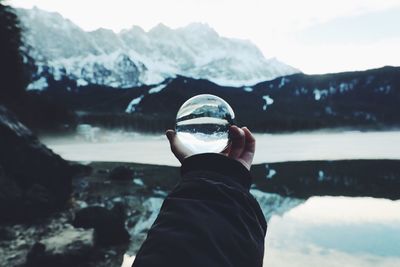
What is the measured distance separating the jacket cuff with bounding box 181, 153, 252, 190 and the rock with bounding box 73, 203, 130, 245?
7852mm

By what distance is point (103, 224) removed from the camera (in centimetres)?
924

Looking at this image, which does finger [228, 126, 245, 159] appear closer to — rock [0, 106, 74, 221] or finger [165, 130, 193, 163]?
finger [165, 130, 193, 163]

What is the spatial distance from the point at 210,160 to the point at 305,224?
32.6 feet

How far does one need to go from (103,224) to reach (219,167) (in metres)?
8.19

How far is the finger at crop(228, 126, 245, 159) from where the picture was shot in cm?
204

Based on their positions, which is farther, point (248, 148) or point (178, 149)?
point (178, 149)

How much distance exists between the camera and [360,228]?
10320 mm

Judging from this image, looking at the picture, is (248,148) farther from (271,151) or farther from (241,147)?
(271,151)

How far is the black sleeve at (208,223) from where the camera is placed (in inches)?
51.8

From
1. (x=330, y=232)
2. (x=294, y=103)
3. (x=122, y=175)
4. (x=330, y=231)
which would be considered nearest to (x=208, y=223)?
(x=330, y=232)

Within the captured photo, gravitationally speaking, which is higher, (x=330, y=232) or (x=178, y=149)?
(x=178, y=149)

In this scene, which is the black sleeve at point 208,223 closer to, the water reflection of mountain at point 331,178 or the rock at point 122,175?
the water reflection of mountain at point 331,178

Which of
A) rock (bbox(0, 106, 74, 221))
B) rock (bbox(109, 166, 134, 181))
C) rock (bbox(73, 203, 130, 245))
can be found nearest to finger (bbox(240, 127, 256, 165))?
rock (bbox(73, 203, 130, 245))

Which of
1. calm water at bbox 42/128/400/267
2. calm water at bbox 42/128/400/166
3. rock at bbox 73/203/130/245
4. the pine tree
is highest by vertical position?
the pine tree
